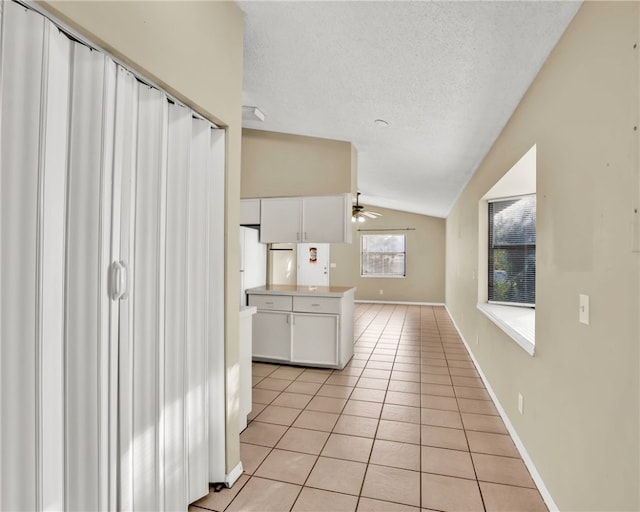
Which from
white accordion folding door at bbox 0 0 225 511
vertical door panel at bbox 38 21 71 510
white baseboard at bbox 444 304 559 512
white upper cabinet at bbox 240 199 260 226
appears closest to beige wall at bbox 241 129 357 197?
white upper cabinet at bbox 240 199 260 226

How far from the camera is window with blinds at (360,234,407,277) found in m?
9.74

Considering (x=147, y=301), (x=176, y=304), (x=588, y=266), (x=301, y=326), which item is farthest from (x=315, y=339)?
(x=588, y=266)

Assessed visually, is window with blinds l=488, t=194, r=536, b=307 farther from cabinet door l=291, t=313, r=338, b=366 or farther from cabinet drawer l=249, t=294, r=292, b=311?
cabinet drawer l=249, t=294, r=292, b=311

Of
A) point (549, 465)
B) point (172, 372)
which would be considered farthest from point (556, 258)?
point (172, 372)

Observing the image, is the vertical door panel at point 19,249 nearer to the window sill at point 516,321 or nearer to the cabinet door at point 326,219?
the window sill at point 516,321

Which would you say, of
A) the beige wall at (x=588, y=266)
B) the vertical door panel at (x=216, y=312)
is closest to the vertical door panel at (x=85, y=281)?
the vertical door panel at (x=216, y=312)

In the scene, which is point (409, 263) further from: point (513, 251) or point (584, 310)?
point (584, 310)

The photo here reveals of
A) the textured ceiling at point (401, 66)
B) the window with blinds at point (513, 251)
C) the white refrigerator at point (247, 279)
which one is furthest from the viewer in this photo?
the window with blinds at point (513, 251)

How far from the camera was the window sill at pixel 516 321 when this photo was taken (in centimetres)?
223

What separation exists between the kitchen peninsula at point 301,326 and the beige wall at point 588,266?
2.12 metres

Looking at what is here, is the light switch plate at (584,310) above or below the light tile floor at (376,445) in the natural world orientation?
above

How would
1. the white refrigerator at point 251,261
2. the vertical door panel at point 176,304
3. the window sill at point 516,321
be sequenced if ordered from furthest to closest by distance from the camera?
the white refrigerator at point 251,261 < the window sill at point 516,321 < the vertical door panel at point 176,304

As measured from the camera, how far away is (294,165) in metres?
4.33

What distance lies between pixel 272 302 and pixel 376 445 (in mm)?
2142
